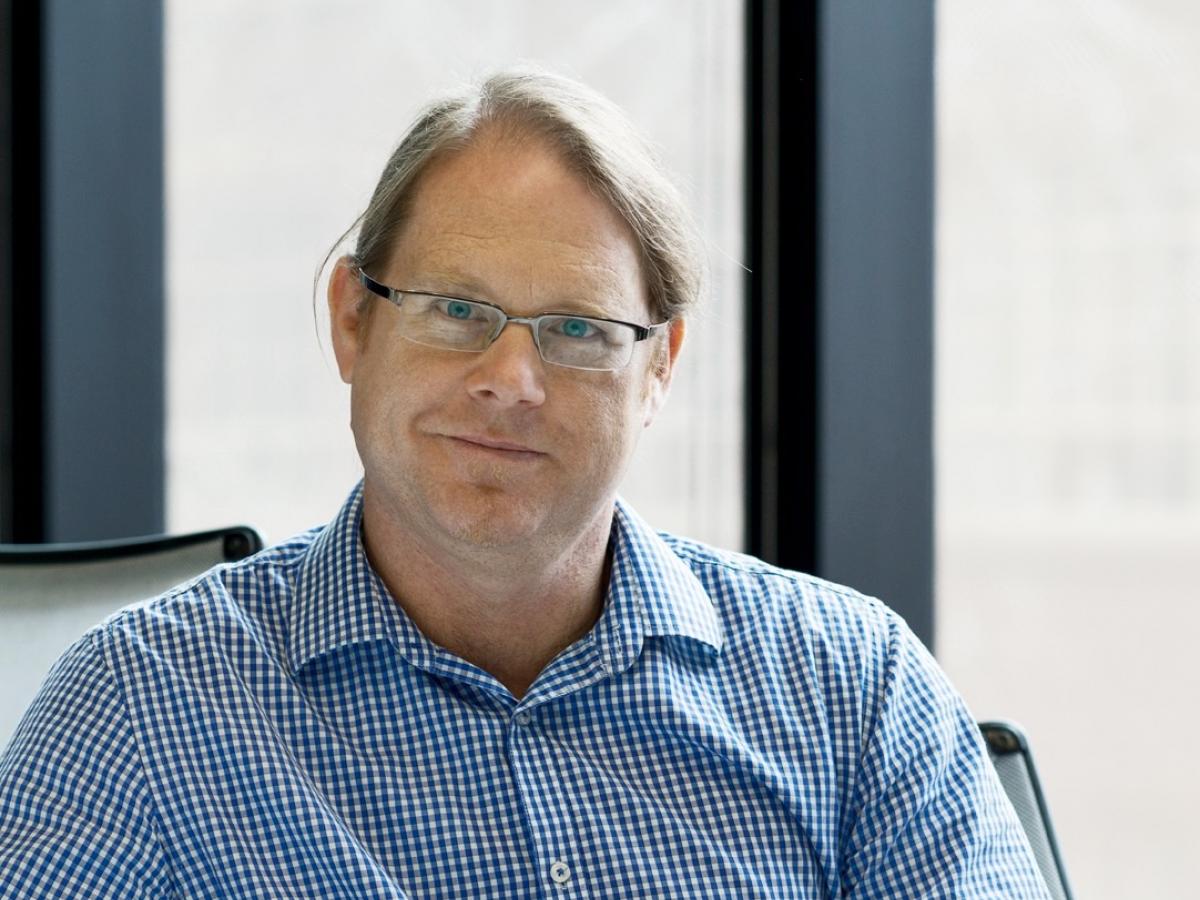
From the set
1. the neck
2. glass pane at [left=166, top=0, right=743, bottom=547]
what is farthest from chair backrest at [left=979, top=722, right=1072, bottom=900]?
glass pane at [left=166, top=0, right=743, bottom=547]

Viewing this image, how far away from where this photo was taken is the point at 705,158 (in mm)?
2010

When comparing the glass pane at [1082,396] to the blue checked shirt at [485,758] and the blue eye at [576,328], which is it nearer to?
the blue checked shirt at [485,758]

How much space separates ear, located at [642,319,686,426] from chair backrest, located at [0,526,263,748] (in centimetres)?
54

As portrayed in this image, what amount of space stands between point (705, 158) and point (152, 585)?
964 millimetres

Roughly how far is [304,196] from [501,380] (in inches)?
41.6

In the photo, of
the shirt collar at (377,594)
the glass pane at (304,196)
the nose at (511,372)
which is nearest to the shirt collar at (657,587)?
the shirt collar at (377,594)

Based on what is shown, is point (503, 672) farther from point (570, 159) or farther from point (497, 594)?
point (570, 159)

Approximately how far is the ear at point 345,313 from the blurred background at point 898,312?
59cm

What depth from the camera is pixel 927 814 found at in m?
1.31

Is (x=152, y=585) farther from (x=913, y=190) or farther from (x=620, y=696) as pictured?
(x=913, y=190)

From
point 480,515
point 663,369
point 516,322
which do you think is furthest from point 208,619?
point 663,369

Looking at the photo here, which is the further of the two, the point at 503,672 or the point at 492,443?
the point at 503,672

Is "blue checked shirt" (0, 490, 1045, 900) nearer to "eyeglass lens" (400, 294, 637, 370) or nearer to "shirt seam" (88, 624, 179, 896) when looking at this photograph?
"shirt seam" (88, 624, 179, 896)

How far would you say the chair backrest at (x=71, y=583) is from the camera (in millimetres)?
1549
